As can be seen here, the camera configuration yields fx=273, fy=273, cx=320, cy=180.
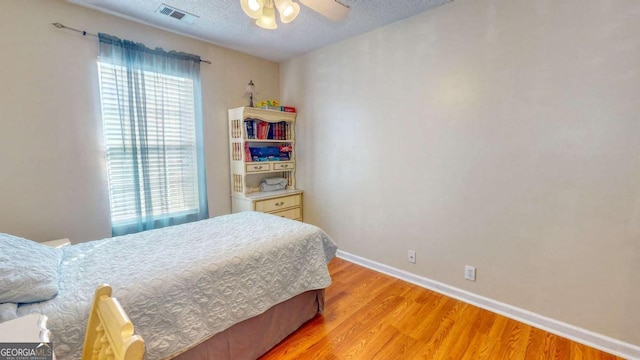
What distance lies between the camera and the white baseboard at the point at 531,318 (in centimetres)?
169

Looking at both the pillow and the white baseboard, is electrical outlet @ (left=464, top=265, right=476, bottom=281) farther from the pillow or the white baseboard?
the pillow

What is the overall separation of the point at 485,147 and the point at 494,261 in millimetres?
894

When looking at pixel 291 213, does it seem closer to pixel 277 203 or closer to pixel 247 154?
pixel 277 203

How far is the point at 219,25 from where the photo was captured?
8.39 feet

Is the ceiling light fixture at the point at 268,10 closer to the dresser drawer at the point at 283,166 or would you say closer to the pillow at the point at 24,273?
the pillow at the point at 24,273

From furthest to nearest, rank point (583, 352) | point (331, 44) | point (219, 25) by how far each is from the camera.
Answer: point (331, 44) → point (219, 25) → point (583, 352)

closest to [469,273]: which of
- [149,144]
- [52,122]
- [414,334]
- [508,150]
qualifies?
[414,334]

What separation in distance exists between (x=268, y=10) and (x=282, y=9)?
13cm

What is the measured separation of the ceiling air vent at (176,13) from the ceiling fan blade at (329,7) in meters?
1.34

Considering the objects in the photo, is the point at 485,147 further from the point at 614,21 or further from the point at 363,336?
the point at 363,336

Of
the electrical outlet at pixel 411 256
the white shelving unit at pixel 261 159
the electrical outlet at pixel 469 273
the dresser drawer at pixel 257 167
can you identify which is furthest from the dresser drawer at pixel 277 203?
the electrical outlet at pixel 469 273

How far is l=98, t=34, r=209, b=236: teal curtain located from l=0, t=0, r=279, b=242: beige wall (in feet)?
0.35

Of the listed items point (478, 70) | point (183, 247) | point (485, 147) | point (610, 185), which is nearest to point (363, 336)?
point (183, 247)

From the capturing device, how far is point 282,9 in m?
1.51
